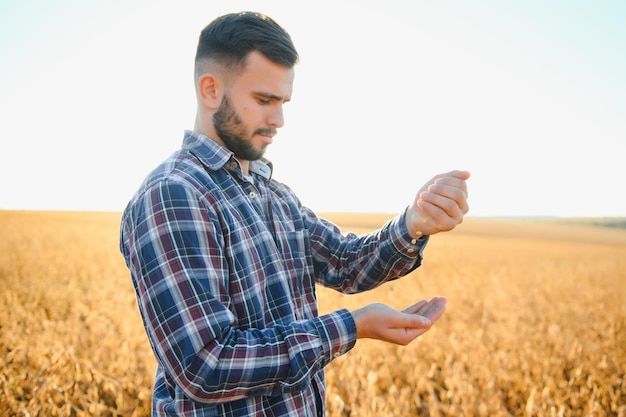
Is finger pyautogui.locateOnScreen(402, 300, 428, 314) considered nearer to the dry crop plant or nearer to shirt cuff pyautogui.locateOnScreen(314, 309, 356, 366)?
shirt cuff pyautogui.locateOnScreen(314, 309, 356, 366)

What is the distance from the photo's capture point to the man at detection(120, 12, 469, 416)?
123cm

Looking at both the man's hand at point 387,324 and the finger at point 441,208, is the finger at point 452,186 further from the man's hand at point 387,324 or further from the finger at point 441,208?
the man's hand at point 387,324

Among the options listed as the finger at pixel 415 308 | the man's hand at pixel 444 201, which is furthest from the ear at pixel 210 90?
the finger at pixel 415 308

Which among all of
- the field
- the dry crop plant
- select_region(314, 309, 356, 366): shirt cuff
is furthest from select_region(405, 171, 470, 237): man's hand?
the dry crop plant

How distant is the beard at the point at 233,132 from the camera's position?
4.99 ft

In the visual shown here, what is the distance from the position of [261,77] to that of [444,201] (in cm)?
66

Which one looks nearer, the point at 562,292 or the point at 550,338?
the point at 550,338

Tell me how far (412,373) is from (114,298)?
421cm

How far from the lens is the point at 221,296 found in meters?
1.29

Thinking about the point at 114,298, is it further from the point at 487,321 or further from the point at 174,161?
the point at 174,161

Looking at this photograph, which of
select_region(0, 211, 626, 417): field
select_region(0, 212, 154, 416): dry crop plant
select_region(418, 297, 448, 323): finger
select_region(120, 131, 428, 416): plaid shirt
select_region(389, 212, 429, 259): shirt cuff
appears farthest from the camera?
select_region(0, 211, 626, 417): field

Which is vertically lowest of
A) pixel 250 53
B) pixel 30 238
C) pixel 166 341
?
pixel 30 238

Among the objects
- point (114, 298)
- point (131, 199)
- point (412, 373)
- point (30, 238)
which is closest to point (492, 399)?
point (412, 373)

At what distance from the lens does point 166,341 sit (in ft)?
4.02
